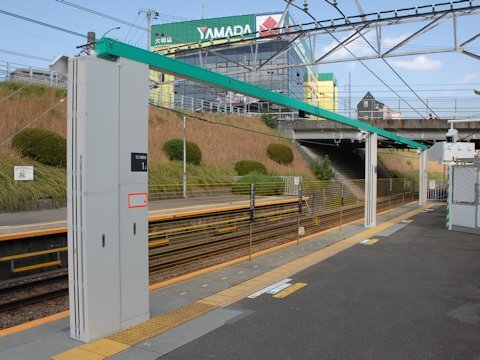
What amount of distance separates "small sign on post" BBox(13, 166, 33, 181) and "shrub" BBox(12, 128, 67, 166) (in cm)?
247

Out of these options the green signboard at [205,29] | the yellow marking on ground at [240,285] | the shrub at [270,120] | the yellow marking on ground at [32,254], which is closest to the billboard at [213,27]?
the green signboard at [205,29]

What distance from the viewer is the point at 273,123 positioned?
1656 inches

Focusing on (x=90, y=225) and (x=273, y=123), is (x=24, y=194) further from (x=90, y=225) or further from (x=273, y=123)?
(x=273, y=123)

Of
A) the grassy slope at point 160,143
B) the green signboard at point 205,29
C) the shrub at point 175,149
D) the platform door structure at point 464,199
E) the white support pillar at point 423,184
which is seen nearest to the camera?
the platform door structure at point 464,199

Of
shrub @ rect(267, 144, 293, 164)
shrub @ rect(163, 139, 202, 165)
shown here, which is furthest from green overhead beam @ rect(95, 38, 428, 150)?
shrub @ rect(267, 144, 293, 164)

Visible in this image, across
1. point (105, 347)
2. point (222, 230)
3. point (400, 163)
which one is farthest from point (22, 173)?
point (400, 163)

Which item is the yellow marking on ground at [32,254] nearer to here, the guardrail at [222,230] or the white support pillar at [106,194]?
the guardrail at [222,230]

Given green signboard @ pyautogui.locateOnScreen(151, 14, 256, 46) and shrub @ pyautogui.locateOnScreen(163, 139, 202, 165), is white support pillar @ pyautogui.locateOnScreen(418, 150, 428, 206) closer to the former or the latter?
shrub @ pyautogui.locateOnScreen(163, 139, 202, 165)

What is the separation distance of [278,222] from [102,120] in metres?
9.91

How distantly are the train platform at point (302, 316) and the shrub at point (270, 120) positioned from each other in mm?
32104

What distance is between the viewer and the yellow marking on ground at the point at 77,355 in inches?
184

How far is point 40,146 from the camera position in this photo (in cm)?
2039

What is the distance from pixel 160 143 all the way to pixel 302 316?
2479 cm

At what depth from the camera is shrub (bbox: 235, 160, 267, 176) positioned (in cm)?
3269
